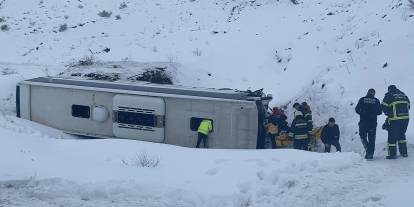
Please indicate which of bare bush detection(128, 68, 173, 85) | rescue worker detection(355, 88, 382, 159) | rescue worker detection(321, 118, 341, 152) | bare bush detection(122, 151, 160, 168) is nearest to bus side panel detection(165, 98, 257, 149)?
rescue worker detection(321, 118, 341, 152)

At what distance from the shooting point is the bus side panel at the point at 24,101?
17.5 meters

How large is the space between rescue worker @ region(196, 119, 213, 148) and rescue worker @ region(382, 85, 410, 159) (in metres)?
4.59

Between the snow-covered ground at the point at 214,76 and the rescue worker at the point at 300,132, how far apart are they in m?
1.42

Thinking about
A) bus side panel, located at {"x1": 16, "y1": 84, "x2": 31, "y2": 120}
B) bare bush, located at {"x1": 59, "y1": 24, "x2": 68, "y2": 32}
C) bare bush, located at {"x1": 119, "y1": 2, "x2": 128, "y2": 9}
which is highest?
bare bush, located at {"x1": 119, "y1": 2, "x2": 128, "y2": 9}

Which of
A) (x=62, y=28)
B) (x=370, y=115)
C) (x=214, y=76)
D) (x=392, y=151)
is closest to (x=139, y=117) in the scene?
(x=370, y=115)

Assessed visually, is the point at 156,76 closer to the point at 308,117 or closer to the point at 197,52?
the point at 197,52

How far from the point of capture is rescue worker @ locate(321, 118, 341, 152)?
14.5 meters

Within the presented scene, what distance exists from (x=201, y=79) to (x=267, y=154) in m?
11.8

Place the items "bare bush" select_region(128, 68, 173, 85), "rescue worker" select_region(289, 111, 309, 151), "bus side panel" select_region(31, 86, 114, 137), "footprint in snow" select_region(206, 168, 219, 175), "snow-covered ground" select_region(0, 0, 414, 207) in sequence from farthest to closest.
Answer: "bare bush" select_region(128, 68, 173, 85) → "bus side panel" select_region(31, 86, 114, 137) → "rescue worker" select_region(289, 111, 309, 151) → "footprint in snow" select_region(206, 168, 219, 175) → "snow-covered ground" select_region(0, 0, 414, 207)

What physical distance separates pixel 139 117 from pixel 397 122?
6997 millimetres

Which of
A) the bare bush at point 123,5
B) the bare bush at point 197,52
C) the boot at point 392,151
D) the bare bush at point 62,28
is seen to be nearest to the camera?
the boot at point 392,151

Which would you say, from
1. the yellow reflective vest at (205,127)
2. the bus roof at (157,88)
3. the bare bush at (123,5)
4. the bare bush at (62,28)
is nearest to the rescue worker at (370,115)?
the bus roof at (157,88)

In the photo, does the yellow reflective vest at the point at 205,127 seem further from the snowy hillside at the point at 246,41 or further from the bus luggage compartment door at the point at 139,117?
the snowy hillside at the point at 246,41

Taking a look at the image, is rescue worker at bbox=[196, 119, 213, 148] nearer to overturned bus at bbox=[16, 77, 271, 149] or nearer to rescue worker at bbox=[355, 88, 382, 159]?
overturned bus at bbox=[16, 77, 271, 149]
